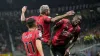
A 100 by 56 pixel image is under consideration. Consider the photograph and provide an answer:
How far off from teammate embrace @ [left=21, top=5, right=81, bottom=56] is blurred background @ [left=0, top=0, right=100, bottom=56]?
6.34 m

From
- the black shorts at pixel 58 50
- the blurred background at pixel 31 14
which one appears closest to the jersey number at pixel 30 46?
the black shorts at pixel 58 50

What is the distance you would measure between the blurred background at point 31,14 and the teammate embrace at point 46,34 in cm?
634

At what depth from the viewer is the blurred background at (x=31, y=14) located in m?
13.0

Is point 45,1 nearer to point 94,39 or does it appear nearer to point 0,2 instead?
→ point 0,2

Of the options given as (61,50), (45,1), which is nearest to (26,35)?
(61,50)

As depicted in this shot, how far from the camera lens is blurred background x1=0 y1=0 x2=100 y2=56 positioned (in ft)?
42.5

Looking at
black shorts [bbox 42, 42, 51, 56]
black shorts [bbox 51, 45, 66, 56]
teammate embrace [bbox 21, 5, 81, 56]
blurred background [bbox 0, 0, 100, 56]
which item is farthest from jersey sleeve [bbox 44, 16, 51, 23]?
blurred background [bbox 0, 0, 100, 56]

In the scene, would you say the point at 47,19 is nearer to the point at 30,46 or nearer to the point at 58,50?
the point at 30,46

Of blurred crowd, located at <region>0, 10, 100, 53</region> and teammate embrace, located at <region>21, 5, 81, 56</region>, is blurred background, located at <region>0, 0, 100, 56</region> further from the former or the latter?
teammate embrace, located at <region>21, 5, 81, 56</region>

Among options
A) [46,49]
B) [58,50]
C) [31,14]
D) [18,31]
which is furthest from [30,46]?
[18,31]

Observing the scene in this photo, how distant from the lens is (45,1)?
14.3 meters

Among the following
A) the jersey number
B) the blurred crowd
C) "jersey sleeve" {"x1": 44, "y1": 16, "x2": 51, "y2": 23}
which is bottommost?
the blurred crowd

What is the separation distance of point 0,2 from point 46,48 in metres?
9.17

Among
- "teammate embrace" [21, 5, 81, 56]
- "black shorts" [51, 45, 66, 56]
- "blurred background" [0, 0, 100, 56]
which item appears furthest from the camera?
"blurred background" [0, 0, 100, 56]
